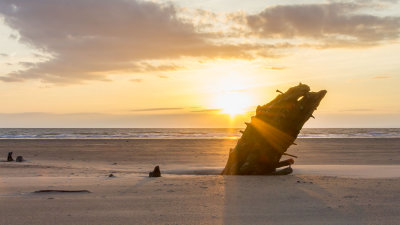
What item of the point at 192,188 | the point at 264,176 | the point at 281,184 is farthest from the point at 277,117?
the point at 192,188

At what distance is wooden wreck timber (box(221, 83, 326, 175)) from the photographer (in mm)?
11328

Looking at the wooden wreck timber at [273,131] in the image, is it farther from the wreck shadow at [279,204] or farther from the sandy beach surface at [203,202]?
the wreck shadow at [279,204]

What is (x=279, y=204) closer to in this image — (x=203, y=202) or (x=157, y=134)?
(x=203, y=202)

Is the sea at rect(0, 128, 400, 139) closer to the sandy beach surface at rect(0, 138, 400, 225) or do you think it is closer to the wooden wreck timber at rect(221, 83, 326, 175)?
the wooden wreck timber at rect(221, 83, 326, 175)

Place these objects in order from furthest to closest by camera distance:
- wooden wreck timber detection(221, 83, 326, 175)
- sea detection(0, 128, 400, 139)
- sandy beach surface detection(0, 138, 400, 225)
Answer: sea detection(0, 128, 400, 139), wooden wreck timber detection(221, 83, 326, 175), sandy beach surface detection(0, 138, 400, 225)

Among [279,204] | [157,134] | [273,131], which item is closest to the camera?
[279,204]

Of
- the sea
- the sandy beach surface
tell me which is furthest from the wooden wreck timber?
the sea

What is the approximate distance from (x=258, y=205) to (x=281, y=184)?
281cm

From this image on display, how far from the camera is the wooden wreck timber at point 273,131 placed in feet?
37.2

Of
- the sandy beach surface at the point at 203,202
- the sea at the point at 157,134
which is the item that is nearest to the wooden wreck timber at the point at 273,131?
the sandy beach surface at the point at 203,202

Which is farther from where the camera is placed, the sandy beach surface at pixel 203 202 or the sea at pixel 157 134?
the sea at pixel 157 134

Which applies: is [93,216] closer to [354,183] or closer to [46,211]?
[46,211]

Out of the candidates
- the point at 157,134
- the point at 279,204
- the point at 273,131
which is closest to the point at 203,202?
the point at 279,204

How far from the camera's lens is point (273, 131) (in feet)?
38.1
